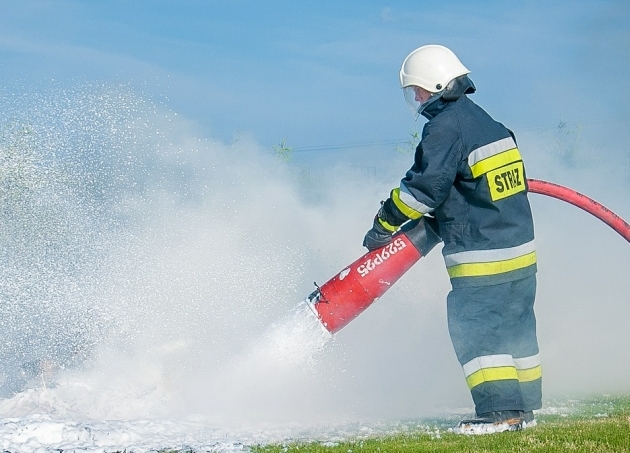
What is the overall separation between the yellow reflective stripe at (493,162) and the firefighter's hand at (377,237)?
85 centimetres

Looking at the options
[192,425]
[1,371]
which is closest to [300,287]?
[1,371]

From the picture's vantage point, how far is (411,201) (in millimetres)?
5574

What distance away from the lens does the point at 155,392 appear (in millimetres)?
7078

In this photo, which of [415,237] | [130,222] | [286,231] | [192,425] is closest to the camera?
[192,425]

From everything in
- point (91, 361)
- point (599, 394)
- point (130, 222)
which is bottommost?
point (599, 394)

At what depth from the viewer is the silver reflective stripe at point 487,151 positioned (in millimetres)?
5570

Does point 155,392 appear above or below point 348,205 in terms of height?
below

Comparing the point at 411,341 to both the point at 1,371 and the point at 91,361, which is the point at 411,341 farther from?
the point at 1,371

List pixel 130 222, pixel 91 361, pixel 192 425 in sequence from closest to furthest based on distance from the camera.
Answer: pixel 192 425 < pixel 91 361 < pixel 130 222

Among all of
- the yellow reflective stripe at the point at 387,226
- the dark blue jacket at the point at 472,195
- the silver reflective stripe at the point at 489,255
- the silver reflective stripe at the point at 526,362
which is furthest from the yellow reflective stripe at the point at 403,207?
the silver reflective stripe at the point at 526,362

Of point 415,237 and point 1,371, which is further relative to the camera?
point 1,371

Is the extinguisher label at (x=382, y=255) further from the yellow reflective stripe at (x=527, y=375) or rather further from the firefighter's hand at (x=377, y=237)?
the yellow reflective stripe at (x=527, y=375)

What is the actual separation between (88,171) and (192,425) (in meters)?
4.75

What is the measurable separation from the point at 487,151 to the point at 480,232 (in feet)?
1.83
